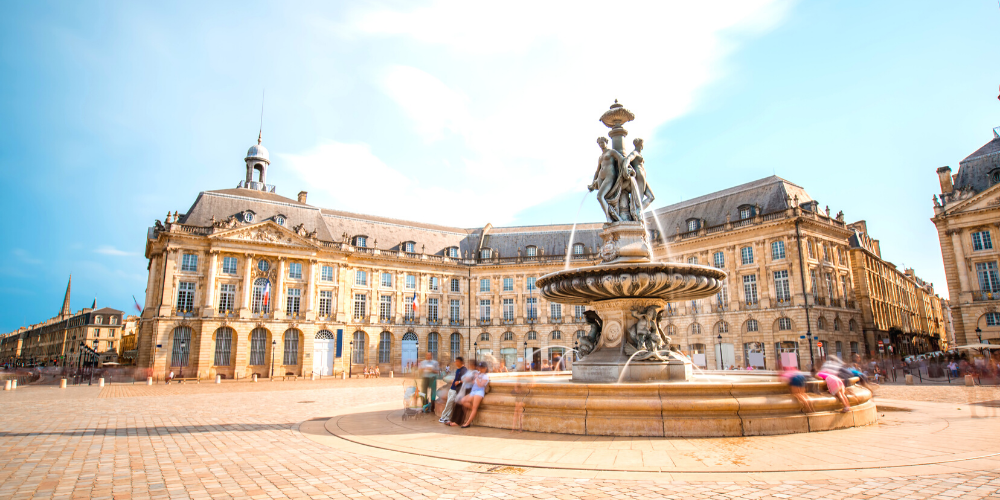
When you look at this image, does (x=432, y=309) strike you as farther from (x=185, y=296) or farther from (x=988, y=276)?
(x=988, y=276)

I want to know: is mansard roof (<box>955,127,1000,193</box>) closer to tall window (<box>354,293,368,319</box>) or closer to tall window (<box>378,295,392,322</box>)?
tall window (<box>378,295,392,322</box>)

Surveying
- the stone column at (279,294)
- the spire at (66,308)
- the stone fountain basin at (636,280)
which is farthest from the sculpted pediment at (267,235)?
the spire at (66,308)

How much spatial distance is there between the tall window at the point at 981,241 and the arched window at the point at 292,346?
50233mm

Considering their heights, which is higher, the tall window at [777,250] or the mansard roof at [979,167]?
the mansard roof at [979,167]

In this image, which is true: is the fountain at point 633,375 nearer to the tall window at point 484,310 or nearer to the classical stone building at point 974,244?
the classical stone building at point 974,244

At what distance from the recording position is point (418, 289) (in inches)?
1966

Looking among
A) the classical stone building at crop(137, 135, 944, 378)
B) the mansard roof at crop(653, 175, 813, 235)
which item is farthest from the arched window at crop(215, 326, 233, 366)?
the mansard roof at crop(653, 175, 813, 235)

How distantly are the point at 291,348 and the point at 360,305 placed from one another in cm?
700

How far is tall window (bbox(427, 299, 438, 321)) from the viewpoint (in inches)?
1976

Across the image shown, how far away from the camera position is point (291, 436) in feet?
31.8

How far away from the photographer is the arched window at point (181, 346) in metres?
38.7

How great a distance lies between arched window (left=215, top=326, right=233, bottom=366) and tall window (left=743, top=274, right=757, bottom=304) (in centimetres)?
3928

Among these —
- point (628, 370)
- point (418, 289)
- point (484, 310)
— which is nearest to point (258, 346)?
point (418, 289)

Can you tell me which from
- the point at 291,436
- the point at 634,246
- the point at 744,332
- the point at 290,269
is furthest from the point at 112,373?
the point at 744,332
